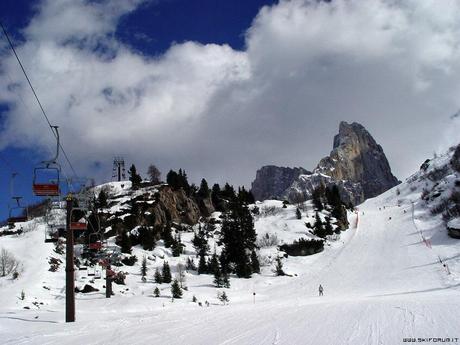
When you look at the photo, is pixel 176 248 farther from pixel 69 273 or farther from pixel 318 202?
pixel 318 202

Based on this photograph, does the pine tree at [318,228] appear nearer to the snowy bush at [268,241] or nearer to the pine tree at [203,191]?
the snowy bush at [268,241]

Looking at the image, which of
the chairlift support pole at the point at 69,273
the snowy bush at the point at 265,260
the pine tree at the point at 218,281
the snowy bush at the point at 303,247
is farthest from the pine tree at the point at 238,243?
the chairlift support pole at the point at 69,273

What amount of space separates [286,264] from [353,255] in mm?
11218

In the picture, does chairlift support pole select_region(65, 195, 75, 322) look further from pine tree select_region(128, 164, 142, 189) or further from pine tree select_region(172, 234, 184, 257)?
pine tree select_region(128, 164, 142, 189)

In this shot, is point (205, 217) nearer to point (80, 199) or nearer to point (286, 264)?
point (286, 264)

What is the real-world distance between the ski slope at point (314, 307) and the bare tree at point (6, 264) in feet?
17.5

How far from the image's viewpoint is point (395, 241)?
73.8m

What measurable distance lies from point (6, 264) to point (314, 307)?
36522 mm

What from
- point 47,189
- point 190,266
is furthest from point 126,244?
point 47,189

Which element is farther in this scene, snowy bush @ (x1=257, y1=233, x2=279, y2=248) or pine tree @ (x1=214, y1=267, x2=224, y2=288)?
snowy bush @ (x1=257, y1=233, x2=279, y2=248)

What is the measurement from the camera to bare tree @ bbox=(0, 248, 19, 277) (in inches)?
1718

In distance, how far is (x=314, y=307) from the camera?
858 inches

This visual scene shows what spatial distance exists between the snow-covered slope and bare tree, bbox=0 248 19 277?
1475mm

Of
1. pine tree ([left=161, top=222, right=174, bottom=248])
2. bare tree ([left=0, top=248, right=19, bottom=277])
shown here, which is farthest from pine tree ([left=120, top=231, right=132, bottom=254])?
bare tree ([left=0, top=248, right=19, bottom=277])
